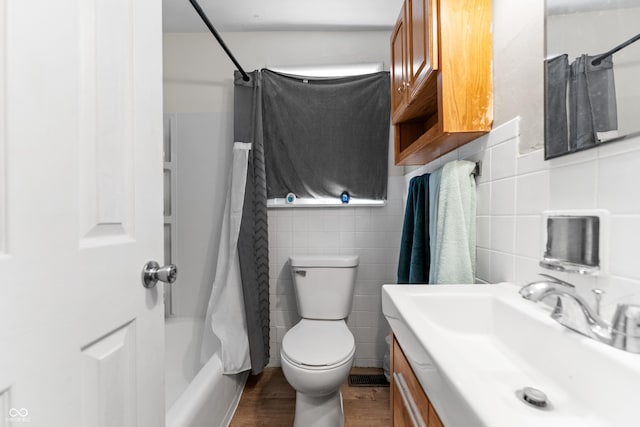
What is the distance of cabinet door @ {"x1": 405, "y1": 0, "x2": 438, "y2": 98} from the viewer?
889mm

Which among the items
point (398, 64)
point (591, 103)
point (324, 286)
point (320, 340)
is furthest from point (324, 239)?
point (591, 103)

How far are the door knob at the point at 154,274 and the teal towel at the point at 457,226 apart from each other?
84cm

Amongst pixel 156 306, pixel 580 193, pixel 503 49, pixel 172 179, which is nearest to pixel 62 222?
pixel 156 306

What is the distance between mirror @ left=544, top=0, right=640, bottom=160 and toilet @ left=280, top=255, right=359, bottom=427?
3.63 ft

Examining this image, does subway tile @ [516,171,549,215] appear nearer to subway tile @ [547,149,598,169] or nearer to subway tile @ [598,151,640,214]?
subway tile @ [547,149,598,169]

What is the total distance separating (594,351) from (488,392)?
0.23 metres

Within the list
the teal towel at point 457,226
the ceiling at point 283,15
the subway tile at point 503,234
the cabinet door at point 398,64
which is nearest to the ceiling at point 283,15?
the ceiling at point 283,15

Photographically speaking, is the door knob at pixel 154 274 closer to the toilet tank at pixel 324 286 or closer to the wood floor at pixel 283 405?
the toilet tank at pixel 324 286

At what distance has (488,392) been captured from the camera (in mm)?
355

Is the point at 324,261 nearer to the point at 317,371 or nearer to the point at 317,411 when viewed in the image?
the point at 317,371

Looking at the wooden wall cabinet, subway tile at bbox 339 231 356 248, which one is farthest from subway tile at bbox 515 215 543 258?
subway tile at bbox 339 231 356 248

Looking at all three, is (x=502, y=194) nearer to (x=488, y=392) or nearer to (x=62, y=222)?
(x=488, y=392)

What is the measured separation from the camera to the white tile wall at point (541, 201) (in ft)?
1.65

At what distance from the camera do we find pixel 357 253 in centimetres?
183
